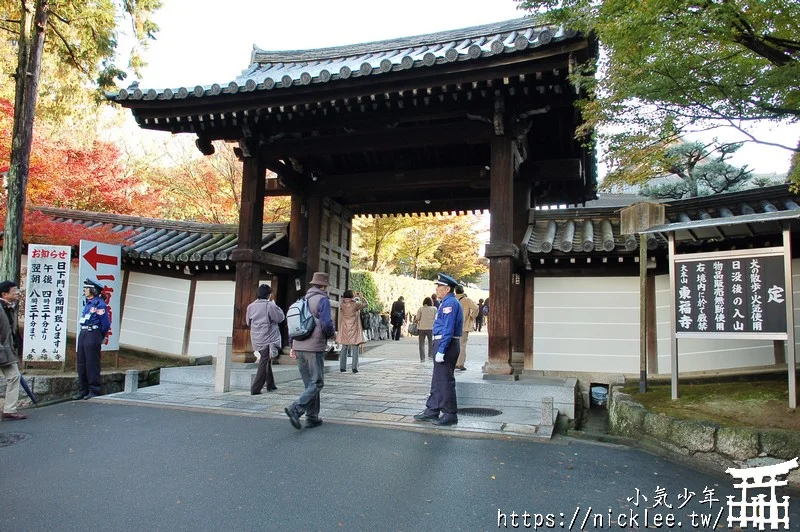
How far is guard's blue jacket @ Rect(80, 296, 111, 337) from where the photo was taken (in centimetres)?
836

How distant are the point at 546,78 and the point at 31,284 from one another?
9.50 m

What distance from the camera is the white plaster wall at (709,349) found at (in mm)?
7777

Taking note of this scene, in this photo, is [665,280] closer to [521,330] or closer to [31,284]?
[521,330]

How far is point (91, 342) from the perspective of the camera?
8.31 m

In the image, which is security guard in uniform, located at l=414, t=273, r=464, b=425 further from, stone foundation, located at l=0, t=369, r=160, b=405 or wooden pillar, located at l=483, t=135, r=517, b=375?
stone foundation, located at l=0, t=369, r=160, b=405

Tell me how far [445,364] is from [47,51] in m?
11.2

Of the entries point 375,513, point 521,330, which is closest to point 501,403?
point 521,330

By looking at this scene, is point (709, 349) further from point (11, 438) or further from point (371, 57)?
point (11, 438)

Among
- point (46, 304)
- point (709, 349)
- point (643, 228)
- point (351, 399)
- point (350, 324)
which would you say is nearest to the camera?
point (643, 228)

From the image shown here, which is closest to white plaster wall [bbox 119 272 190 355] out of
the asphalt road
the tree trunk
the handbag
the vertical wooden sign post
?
the tree trunk

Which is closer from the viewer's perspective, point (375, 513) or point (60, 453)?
point (375, 513)

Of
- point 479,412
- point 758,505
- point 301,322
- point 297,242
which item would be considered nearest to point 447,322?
point 479,412

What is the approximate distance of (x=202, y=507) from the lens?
3715 mm

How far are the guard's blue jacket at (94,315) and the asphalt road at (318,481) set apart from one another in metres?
2.58
